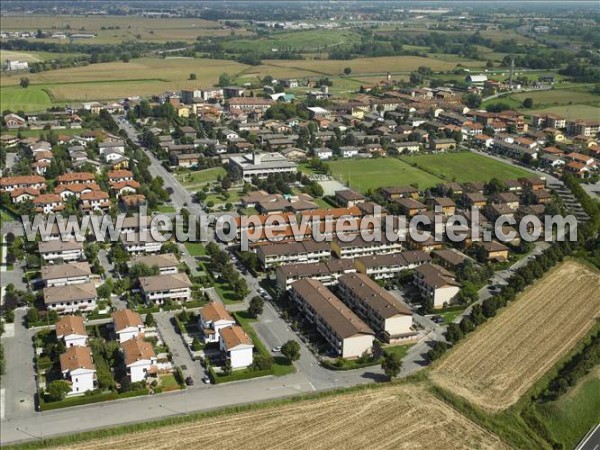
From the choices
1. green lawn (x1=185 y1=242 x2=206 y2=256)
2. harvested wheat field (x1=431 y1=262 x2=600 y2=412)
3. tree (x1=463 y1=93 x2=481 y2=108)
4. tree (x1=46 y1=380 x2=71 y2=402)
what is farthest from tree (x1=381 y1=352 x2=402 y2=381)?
tree (x1=463 y1=93 x2=481 y2=108)

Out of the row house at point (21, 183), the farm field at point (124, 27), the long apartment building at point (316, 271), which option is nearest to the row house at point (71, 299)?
the long apartment building at point (316, 271)

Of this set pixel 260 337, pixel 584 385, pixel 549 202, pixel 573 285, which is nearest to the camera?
pixel 584 385

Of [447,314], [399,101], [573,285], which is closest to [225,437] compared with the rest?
[447,314]

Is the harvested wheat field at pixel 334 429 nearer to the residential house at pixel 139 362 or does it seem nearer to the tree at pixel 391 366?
the tree at pixel 391 366

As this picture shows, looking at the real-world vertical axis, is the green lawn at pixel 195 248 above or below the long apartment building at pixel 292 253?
below

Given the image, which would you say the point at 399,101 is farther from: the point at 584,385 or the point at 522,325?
the point at 584,385

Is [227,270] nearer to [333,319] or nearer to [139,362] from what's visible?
[333,319]
